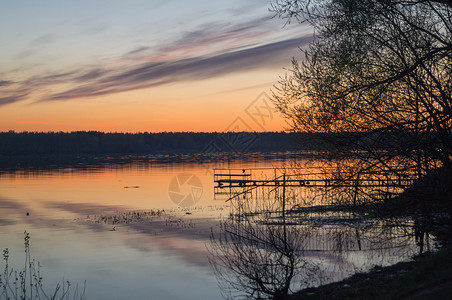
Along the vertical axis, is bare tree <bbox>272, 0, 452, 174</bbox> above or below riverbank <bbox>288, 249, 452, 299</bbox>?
above

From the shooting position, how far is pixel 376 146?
12.4 meters

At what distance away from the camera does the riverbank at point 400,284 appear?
842cm

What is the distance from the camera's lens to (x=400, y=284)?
9.90 m

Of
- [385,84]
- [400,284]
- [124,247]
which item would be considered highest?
[385,84]

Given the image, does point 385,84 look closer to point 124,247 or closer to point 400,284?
point 400,284

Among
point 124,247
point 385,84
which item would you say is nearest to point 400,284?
point 385,84

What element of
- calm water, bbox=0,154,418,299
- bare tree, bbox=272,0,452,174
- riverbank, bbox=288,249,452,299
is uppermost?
bare tree, bbox=272,0,452,174

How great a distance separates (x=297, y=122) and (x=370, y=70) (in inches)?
114

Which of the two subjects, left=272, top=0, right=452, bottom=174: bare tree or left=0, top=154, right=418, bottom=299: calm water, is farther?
left=0, top=154, right=418, bottom=299: calm water

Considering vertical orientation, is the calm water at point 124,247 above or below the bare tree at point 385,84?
below

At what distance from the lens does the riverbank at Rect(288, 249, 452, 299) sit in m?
8.42

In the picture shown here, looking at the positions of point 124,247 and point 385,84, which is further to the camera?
point 124,247

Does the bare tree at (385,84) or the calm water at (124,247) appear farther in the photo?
the calm water at (124,247)

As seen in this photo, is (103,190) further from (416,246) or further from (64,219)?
(416,246)
